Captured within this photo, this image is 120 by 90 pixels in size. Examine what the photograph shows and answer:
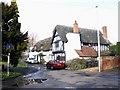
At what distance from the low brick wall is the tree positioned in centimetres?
1166

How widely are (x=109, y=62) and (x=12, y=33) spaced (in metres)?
A: 15.8

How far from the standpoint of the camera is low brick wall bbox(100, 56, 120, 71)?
115 feet

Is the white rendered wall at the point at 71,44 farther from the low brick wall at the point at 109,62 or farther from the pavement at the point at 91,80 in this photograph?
the pavement at the point at 91,80

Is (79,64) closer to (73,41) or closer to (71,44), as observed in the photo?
(71,44)

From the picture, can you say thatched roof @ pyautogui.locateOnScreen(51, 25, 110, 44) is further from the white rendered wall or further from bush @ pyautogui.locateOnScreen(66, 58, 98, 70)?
bush @ pyautogui.locateOnScreen(66, 58, 98, 70)

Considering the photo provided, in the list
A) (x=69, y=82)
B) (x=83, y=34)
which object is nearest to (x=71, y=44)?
(x=83, y=34)

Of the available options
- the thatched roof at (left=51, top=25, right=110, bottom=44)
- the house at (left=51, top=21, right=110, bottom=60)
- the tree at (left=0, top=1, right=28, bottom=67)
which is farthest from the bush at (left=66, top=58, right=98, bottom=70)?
the thatched roof at (left=51, top=25, right=110, bottom=44)

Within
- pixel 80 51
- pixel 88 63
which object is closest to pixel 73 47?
pixel 80 51

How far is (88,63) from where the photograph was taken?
4025cm

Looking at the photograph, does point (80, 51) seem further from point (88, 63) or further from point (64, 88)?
point (64, 88)

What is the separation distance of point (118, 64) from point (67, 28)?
22647 millimetres

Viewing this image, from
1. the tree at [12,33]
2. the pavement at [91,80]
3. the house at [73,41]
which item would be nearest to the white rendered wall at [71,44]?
the house at [73,41]

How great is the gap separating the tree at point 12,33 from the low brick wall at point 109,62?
11.7 m

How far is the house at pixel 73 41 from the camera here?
52125 millimetres
